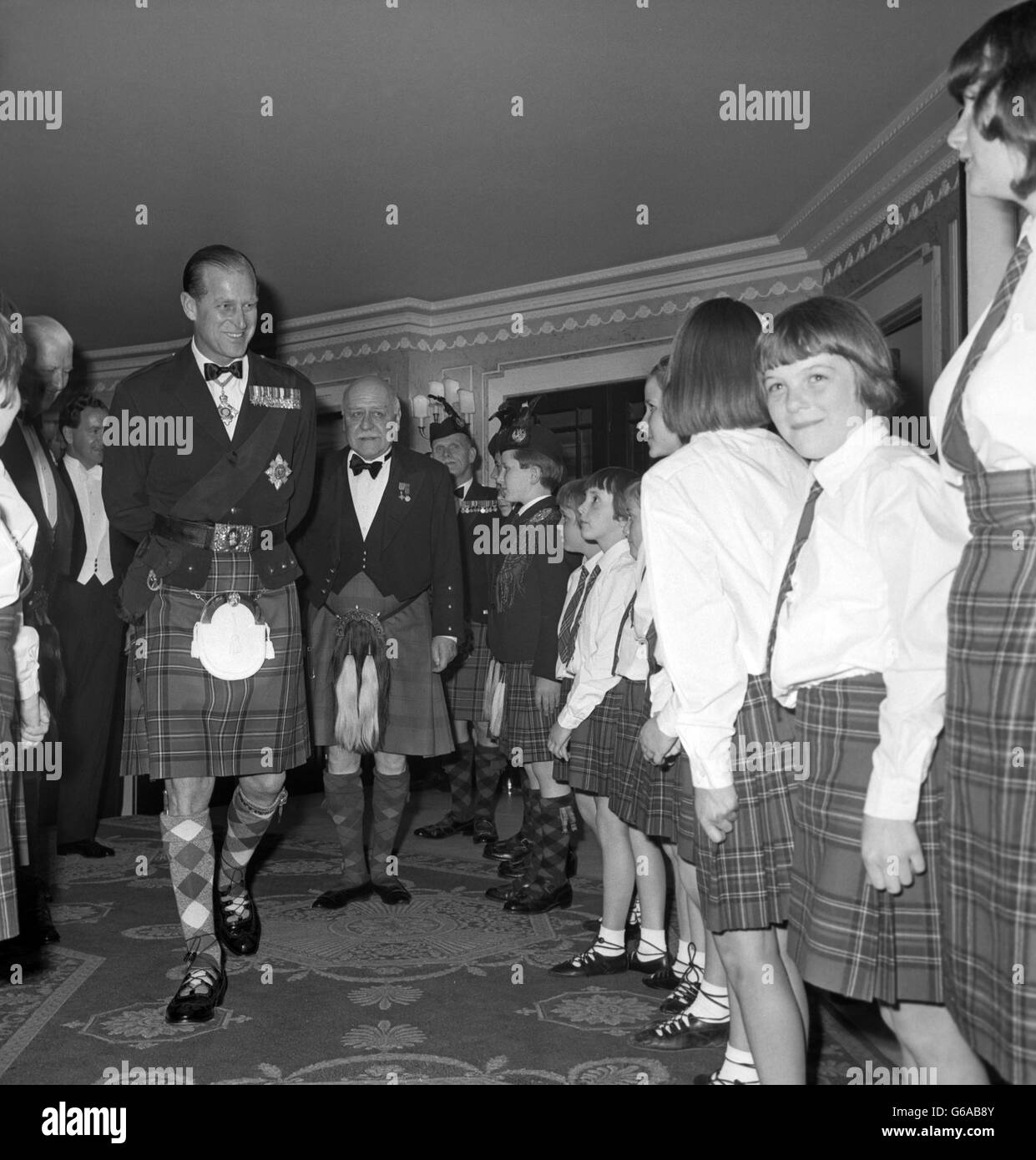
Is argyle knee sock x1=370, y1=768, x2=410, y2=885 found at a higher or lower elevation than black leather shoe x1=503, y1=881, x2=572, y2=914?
higher

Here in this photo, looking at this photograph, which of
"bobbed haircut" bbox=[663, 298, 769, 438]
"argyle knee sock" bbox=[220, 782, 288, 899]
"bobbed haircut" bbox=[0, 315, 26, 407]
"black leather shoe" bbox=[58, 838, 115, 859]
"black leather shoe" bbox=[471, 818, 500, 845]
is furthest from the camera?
"black leather shoe" bbox=[471, 818, 500, 845]

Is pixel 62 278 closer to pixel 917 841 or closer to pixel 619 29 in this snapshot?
pixel 619 29

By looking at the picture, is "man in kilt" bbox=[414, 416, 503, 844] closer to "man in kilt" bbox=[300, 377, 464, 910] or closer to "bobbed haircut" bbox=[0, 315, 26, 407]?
"man in kilt" bbox=[300, 377, 464, 910]

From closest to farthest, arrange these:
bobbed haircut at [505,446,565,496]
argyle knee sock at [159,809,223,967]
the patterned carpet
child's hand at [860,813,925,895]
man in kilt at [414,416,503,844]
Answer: child's hand at [860,813,925,895]
the patterned carpet
argyle knee sock at [159,809,223,967]
bobbed haircut at [505,446,565,496]
man in kilt at [414,416,503,844]

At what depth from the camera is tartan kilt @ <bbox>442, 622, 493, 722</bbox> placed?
4.38 metres

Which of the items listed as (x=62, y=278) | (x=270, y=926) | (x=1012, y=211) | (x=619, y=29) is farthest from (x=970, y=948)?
(x=62, y=278)

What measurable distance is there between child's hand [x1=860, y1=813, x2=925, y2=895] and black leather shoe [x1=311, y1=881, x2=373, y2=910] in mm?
2272

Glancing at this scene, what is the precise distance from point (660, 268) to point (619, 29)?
8.05 ft

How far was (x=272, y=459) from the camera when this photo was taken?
2680mm

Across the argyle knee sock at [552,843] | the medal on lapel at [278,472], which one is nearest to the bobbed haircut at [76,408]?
the medal on lapel at [278,472]

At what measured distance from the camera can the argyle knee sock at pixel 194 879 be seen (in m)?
2.45

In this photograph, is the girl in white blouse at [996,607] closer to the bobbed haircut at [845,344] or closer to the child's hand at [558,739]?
the bobbed haircut at [845,344]

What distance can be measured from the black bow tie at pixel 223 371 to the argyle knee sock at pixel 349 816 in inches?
48.7

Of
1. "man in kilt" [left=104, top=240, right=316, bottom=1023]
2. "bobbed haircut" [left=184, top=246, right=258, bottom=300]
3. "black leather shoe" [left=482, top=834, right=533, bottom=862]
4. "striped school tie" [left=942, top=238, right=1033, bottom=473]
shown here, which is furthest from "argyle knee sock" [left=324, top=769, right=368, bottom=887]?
"striped school tie" [left=942, top=238, right=1033, bottom=473]
